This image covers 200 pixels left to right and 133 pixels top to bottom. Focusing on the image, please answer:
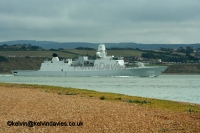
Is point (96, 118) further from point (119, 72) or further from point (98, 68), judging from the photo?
point (98, 68)

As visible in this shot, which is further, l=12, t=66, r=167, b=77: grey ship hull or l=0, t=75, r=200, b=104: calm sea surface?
l=12, t=66, r=167, b=77: grey ship hull

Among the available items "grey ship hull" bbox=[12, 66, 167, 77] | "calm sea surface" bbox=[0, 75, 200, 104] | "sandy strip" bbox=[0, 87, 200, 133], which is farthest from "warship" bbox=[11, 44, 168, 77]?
"sandy strip" bbox=[0, 87, 200, 133]

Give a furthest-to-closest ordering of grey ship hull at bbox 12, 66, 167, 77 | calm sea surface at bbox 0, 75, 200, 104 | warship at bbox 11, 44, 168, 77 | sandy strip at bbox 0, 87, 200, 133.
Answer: warship at bbox 11, 44, 168, 77 → grey ship hull at bbox 12, 66, 167, 77 → calm sea surface at bbox 0, 75, 200, 104 → sandy strip at bbox 0, 87, 200, 133

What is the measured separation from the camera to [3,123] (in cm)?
1396

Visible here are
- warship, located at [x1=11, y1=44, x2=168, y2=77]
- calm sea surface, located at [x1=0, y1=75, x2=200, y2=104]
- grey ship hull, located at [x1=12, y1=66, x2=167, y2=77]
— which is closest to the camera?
calm sea surface, located at [x1=0, y1=75, x2=200, y2=104]

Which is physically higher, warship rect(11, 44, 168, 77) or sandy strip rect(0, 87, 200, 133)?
sandy strip rect(0, 87, 200, 133)

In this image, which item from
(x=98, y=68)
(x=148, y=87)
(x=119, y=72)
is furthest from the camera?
(x=98, y=68)

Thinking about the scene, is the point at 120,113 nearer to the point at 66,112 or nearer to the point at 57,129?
the point at 66,112

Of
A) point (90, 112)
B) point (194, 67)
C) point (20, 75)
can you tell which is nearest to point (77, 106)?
point (90, 112)

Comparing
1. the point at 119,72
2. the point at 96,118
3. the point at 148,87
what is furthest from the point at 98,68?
the point at 96,118

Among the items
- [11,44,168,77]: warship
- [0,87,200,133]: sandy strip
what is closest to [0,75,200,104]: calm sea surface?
[0,87,200,133]: sandy strip

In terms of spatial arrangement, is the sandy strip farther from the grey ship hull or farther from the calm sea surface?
the grey ship hull

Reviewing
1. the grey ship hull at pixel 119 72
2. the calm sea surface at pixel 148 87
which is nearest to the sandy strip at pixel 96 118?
the calm sea surface at pixel 148 87

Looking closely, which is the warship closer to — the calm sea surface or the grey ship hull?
the grey ship hull
